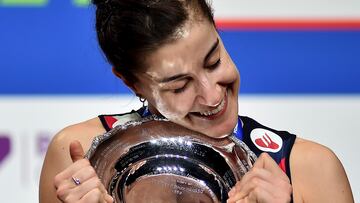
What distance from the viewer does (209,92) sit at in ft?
4.33

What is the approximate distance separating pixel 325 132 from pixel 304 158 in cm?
61

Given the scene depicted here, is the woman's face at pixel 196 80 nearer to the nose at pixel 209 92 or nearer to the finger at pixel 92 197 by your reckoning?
the nose at pixel 209 92

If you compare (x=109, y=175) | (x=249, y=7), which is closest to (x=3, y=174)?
(x=249, y=7)

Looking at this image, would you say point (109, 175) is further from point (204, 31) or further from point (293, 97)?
point (293, 97)

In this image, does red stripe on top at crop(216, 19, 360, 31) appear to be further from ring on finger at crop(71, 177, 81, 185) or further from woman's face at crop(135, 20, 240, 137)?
ring on finger at crop(71, 177, 81, 185)

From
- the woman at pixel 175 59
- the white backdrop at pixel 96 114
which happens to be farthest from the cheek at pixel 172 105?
the white backdrop at pixel 96 114

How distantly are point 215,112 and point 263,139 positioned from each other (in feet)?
0.62

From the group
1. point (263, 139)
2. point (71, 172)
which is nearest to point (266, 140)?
point (263, 139)

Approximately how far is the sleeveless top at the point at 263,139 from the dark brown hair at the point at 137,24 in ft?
0.47

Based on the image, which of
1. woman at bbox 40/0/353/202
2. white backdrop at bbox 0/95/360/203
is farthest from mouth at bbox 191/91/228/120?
white backdrop at bbox 0/95/360/203

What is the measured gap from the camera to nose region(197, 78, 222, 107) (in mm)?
1320

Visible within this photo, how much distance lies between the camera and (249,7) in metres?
2.11

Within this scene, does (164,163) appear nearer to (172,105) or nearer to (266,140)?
(172,105)

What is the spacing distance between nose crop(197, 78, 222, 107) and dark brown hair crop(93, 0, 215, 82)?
8 centimetres
